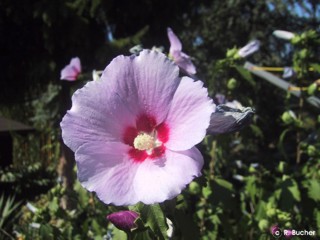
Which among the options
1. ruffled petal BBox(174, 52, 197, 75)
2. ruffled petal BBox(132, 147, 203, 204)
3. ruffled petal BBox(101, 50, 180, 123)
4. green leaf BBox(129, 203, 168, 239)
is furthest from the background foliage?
ruffled petal BBox(174, 52, 197, 75)

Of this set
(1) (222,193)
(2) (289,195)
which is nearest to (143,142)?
(1) (222,193)

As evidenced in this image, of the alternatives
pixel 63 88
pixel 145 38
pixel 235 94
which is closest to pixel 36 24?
pixel 63 88

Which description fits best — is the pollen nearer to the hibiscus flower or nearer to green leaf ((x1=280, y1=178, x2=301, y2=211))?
the hibiscus flower

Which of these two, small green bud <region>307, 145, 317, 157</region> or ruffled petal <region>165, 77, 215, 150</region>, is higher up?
ruffled petal <region>165, 77, 215, 150</region>

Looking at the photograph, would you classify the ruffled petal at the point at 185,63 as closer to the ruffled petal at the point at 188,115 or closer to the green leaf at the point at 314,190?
the ruffled petal at the point at 188,115

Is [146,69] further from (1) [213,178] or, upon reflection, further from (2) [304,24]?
(2) [304,24]

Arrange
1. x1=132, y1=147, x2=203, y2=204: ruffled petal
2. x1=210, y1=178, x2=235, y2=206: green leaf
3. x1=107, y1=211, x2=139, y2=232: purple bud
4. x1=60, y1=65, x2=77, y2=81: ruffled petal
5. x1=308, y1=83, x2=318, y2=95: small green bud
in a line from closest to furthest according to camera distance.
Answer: x1=132, y1=147, x2=203, y2=204: ruffled petal
x1=107, y1=211, x2=139, y2=232: purple bud
x1=210, y1=178, x2=235, y2=206: green leaf
x1=308, y1=83, x2=318, y2=95: small green bud
x1=60, y1=65, x2=77, y2=81: ruffled petal
